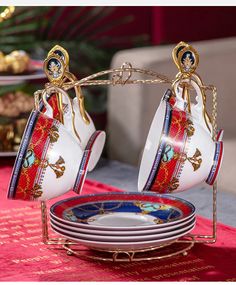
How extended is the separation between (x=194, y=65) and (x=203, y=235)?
31 centimetres

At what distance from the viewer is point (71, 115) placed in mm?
1282

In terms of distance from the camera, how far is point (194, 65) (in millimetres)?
1231

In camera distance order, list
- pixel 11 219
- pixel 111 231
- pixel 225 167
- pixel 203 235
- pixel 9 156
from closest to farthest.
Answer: pixel 111 231 → pixel 203 235 → pixel 11 219 → pixel 225 167 → pixel 9 156

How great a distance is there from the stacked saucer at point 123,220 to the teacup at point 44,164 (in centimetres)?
6

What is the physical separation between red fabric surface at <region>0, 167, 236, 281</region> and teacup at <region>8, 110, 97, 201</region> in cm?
11

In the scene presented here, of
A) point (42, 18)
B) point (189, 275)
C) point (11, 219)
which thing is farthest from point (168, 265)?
point (42, 18)

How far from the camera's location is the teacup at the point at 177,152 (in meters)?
1.20

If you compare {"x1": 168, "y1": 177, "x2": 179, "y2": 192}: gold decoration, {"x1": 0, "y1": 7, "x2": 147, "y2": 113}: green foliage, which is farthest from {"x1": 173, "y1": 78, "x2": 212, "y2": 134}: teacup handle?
{"x1": 0, "y1": 7, "x2": 147, "y2": 113}: green foliage

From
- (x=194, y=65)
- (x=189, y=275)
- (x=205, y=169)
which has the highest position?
(x=194, y=65)

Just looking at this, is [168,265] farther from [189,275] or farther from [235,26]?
Answer: [235,26]

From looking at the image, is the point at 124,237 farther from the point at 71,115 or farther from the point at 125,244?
the point at 71,115

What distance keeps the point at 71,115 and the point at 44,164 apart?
0.12 metres

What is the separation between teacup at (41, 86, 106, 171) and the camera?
4.14 ft

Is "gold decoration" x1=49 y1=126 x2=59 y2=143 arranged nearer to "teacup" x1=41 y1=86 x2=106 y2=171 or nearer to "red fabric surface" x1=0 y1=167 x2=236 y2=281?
"teacup" x1=41 y1=86 x2=106 y2=171
